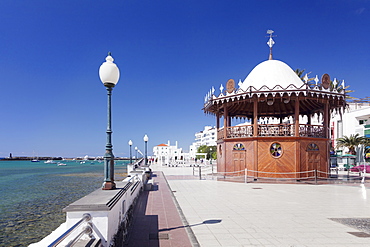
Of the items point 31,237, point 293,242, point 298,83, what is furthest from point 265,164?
point 31,237

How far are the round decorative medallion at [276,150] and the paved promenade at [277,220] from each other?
632 cm

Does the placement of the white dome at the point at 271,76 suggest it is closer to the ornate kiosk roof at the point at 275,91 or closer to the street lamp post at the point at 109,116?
the ornate kiosk roof at the point at 275,91

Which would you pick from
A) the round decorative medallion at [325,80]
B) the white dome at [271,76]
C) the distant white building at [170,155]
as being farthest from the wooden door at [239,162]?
the distant white building at [170,155]

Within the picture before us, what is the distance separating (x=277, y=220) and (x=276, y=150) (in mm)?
11325

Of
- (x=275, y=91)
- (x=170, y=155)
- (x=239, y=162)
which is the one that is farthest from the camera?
(x=170, y=155)

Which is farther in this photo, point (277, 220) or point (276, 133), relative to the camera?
point (276, 133)

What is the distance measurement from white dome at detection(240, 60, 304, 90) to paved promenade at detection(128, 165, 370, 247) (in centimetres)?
975

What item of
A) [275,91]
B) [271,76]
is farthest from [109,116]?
[271,76]

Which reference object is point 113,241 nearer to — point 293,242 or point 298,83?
point 293,242

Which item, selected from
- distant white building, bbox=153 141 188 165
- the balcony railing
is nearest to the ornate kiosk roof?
the balcony railing

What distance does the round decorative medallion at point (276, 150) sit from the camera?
18469mm

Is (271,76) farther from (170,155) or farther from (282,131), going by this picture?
(170,155)

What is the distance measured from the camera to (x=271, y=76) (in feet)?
65.8

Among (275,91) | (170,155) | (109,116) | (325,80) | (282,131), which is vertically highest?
(325,80)
